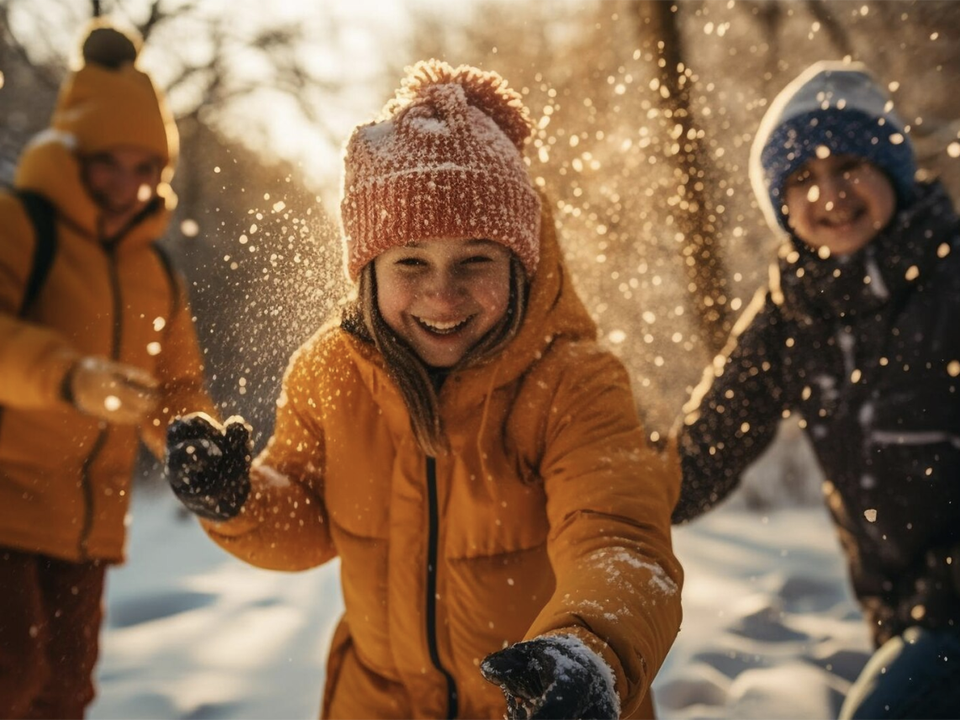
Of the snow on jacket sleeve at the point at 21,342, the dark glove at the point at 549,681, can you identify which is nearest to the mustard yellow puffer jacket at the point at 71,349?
the snow on jacket sleeve at the point at 21,342

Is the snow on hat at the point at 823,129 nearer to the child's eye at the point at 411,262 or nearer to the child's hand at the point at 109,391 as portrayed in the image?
the child's eye at the point at 411,262

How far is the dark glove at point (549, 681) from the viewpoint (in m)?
0.39

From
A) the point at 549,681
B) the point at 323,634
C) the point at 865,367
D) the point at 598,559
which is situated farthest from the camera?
the point at 323,634

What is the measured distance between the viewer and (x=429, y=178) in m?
0.57

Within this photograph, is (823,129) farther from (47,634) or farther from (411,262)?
(47,634)

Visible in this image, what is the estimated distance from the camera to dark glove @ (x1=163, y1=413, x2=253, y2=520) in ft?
1.95

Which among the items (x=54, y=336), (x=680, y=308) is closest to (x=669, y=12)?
(x=680, y=308)

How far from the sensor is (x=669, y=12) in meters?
0.90

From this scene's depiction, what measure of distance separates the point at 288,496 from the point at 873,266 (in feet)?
2.57

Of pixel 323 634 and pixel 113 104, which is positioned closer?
pixel 113 104

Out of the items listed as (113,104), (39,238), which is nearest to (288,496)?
(39,238)

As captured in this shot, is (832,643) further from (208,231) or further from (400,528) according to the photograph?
(208,231)

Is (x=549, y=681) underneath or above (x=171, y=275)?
underneath

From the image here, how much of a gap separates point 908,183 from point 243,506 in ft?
2.94
